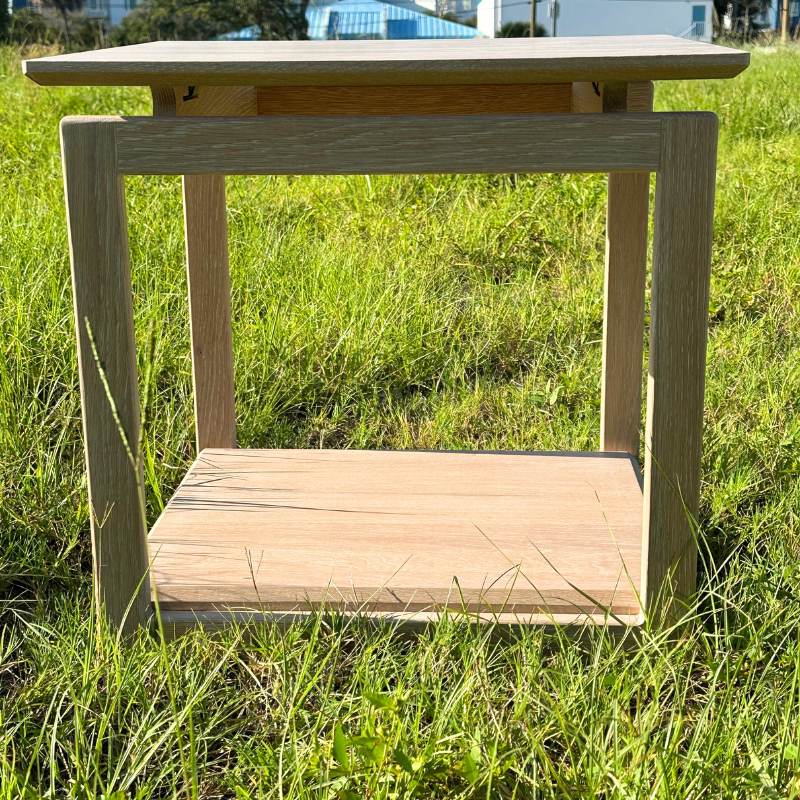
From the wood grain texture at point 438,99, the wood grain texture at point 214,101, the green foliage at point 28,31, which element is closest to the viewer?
the wood grain texture at point 214,101

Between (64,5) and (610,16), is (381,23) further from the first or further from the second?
(610,16)

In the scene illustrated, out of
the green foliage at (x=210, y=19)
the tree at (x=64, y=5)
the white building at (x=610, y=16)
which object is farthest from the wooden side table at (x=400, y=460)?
the white building at (x=610, y=16)

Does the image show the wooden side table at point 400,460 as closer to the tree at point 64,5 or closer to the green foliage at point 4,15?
the green foliage at point 4,15

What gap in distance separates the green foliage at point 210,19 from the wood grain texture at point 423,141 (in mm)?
16699

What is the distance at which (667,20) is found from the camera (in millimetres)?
25281

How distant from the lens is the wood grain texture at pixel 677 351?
1.18 meters

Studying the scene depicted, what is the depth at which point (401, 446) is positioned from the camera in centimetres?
221

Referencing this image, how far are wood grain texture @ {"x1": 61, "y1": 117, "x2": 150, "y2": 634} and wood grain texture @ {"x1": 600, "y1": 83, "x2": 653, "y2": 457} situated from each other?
0.96m

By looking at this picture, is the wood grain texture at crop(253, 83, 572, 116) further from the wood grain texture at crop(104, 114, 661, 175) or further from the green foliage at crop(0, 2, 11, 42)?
the green foliage at crop(0, 2, 11, 42)

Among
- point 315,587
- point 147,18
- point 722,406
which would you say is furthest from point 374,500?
point 147,18

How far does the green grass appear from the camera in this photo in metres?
1.11

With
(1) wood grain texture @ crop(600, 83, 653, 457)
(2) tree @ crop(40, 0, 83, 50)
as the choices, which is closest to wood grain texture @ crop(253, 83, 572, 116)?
(1) wood grain texture @ crop(600, 83, 653, 457)

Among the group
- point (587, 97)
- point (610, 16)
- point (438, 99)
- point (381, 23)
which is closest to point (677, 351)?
point (587, 97)

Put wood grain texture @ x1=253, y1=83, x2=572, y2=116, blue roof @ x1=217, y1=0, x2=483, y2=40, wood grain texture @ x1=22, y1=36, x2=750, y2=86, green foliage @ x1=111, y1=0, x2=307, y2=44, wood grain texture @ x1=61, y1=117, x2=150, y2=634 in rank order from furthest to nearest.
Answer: green foliage @ x1=111, y1=0, x2=307, y2=44
blue roof @ x1=217, y1=0, x2=483, y2=40
wood grain texture @ x1=253, y1=83, x2=572, y2=116
wood grain texture @ x1=61, y1=117, x2=150, y2=634
wood grain texture @ x1=22, y1=36, x2=750, y2=86
